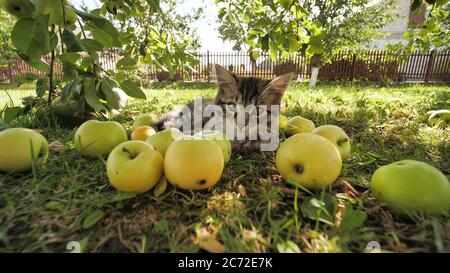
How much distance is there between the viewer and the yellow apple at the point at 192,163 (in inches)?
38.7

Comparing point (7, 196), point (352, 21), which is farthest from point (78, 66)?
point (352, 21)

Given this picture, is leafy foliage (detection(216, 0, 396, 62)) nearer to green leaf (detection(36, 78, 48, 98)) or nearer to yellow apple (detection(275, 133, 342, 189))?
yellow apple (detection(275, 133, 342, 189))

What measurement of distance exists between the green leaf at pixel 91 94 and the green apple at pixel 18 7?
0.52 metres

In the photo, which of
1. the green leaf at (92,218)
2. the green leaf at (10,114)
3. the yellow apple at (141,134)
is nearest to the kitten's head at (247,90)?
the yellow apple at (141,134)

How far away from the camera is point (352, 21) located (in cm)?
1212

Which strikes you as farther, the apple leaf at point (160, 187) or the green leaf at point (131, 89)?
the green leaf at point (131, 89)

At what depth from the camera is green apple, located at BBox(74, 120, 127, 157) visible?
1.40 metres

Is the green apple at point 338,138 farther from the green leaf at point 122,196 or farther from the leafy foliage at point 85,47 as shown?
the leafy foliage at point 85,47

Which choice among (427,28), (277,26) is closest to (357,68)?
(427,28)

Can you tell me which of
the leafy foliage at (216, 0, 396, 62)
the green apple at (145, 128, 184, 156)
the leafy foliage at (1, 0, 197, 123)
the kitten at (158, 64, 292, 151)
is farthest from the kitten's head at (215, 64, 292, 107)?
the green apple at (145, 128, 184, 156)

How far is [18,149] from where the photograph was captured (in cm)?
116

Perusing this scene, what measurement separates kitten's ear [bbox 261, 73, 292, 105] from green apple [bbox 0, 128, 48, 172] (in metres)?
1.69

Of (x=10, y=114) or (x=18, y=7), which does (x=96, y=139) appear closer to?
(x=18, y=7)

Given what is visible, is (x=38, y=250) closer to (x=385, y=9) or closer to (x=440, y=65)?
(x=385, y=9)
